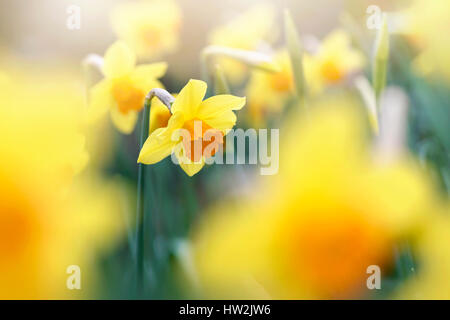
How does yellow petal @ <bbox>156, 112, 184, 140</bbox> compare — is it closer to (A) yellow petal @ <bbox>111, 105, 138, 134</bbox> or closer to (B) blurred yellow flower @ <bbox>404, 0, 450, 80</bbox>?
(A) yellow petal @ <bbox>111, 105, 138, 134</bbox>

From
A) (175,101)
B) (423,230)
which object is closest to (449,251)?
(423,230)

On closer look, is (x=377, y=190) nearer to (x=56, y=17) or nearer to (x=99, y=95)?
(x=99, y=95)

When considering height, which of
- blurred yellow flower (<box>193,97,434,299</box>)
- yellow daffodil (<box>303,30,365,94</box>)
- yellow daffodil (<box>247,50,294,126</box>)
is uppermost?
yellow daffodil (<box>303,30,365,94</box>)

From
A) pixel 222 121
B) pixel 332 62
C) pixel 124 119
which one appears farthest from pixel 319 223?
pixel 332 62

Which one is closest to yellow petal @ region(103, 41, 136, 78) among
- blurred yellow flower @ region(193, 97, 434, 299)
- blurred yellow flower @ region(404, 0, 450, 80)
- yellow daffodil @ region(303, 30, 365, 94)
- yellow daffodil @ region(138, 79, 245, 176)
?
yellow daffodil @ region(138, 79, 245, 176)

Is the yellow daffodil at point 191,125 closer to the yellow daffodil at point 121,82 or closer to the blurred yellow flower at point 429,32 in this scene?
the yellow daffodil at point 121,82

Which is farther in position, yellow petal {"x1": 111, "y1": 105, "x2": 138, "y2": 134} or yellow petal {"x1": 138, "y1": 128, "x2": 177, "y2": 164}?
yellow petal {"x1": 111, "y1": 105, "x2": 138, "y2": 134}

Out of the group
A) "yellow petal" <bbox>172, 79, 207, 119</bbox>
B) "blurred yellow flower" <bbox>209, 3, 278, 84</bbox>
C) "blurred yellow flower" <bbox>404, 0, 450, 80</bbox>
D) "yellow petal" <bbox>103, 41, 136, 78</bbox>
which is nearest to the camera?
"yellow petal" <bbox>172, 79, 207, 119</bbox>
